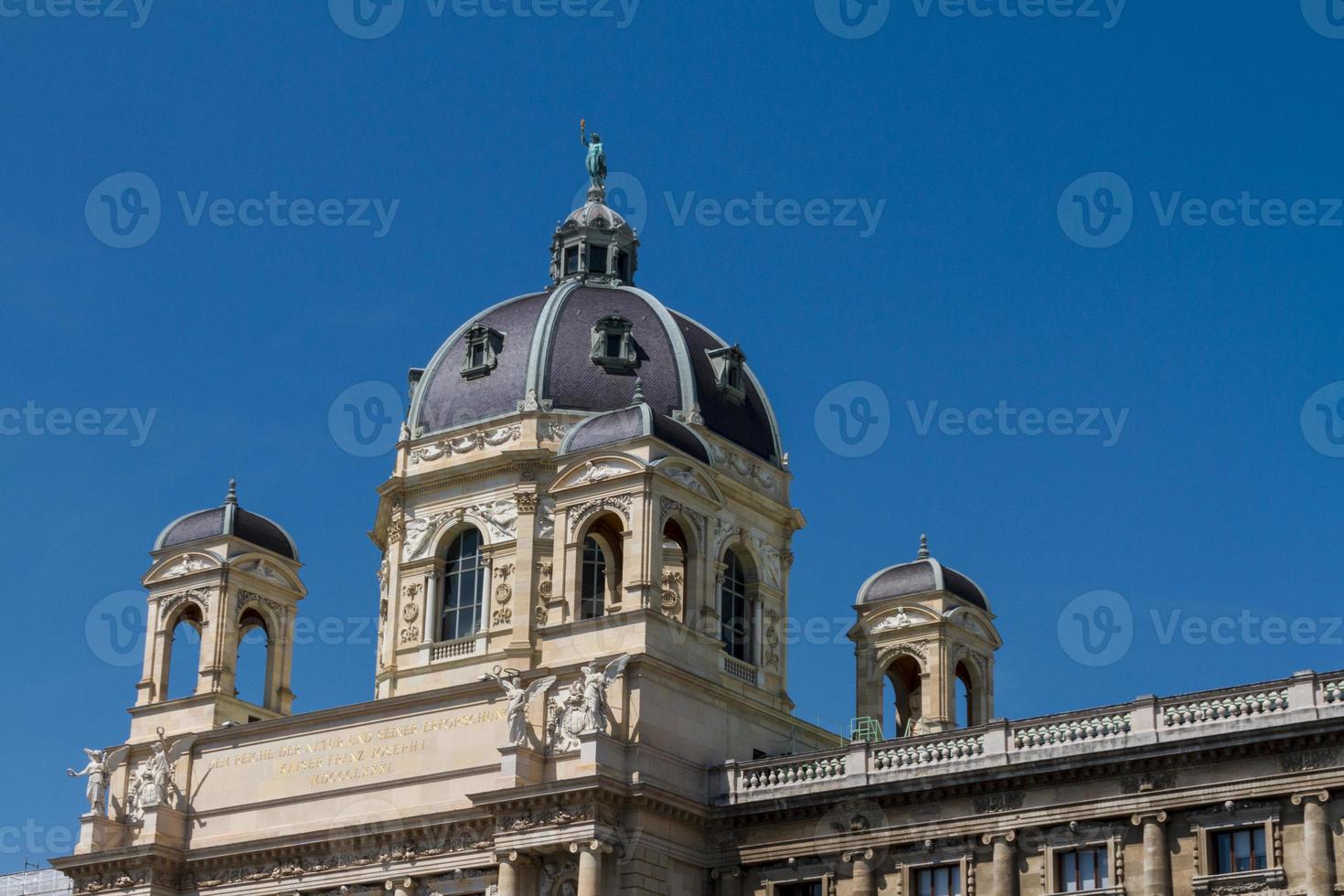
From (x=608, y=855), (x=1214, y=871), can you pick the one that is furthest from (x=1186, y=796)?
(x=608, y=855)

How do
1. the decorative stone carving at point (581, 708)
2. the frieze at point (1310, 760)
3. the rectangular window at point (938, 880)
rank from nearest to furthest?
the frieze at point (1310, 760) < the rectangular window at point (938, 880) < the decorative stone carving at point (581, 708)

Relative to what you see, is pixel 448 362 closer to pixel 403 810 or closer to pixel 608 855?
pixel 403 810

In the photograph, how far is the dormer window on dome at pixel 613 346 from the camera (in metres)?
69.4

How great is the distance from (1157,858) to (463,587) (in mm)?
26287

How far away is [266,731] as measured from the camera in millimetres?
62188

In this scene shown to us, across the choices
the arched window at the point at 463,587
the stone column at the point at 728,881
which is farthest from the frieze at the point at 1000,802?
the arched window at the point at 463,587

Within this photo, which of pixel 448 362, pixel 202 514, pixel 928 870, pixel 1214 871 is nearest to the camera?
pixel 1214 871

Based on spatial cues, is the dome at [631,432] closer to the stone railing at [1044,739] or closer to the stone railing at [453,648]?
the stone railing at [1044,739]

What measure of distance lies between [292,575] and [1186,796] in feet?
98.9

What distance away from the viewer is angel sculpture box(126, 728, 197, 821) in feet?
206

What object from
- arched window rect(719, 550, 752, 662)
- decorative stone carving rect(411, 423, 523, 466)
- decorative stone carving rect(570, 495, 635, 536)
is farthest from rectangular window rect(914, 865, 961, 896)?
Answer: decorative stone carving rect(411, 423, 523, 466)

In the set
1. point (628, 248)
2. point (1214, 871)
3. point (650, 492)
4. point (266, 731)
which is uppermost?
point (628, 248)

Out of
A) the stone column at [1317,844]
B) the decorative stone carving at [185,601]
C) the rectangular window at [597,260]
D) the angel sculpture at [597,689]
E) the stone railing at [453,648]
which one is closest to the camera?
the stone column at [1317,844]

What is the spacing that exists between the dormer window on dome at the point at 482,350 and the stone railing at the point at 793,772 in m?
19.7
